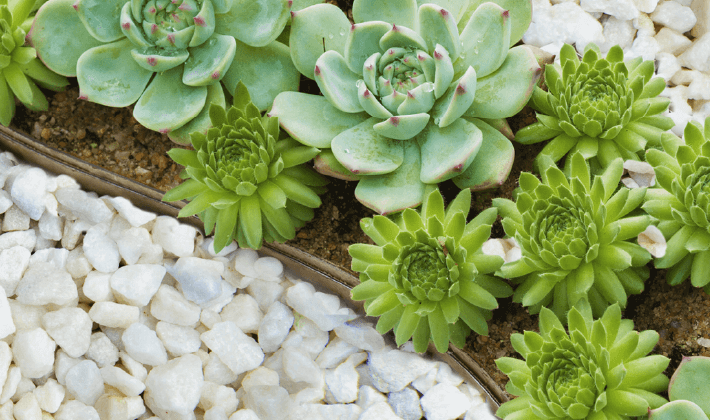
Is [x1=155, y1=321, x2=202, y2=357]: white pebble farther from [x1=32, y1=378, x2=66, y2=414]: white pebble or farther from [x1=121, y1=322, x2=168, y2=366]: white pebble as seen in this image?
[x1=32, y1=378, x2=66, y2=414]: white pebble

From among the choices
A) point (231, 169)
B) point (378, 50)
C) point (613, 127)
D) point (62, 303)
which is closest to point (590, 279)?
point (613, 127)

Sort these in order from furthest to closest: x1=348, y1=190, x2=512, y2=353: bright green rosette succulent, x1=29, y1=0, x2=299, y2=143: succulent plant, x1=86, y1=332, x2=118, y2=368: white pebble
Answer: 1. x1=86, y1=332, x2=118, y2=368: white pebble
2. x1=29, y1=0, x2=299, y2=143: succulent plant
3. x1=348, y1=190, x2=512, y2=353: bright green rosette succulent

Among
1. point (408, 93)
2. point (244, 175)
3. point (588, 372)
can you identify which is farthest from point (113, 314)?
point (588, 372)

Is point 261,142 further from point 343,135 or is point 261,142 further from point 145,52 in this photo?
point 145,52

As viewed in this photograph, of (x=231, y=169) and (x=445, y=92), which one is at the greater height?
(x=445, y=92)

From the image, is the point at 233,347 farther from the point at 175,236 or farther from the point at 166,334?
the point at 175,236

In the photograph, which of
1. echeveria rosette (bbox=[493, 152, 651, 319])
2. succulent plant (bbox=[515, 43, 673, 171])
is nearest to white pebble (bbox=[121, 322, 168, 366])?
echeveria rosette (bbox=[493, 152, 651, 319])
